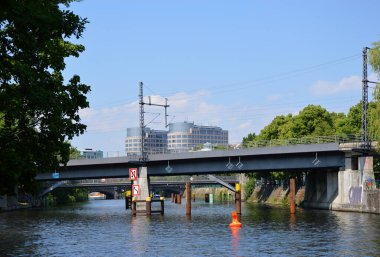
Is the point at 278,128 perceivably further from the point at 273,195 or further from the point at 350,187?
the point at 350,187

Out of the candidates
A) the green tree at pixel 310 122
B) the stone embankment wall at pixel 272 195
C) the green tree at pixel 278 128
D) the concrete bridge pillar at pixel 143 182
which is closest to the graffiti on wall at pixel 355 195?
the stone embankment wall at pixel 272 195

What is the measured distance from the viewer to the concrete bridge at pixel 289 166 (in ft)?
267

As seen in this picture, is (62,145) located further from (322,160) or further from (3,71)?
(322,160)

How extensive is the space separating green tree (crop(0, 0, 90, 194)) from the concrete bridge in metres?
51.3

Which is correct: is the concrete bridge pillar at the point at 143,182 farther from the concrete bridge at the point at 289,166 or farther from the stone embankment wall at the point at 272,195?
the stone embankment wall at the point at 272,195

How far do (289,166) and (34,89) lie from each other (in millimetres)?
61055

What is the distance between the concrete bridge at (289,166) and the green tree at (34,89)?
168 ft

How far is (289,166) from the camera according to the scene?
86625 millimetres

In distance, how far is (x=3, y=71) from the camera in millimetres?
28109

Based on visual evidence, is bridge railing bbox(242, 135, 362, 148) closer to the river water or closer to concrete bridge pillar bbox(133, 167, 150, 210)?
concrete bridge pillar bbox(133, 167, 150, 210)

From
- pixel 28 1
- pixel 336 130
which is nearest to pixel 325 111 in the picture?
pixel 336 130

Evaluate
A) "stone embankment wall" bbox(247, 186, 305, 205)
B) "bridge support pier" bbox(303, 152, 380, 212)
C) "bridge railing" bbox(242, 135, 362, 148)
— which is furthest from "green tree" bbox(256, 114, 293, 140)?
"bridge support pier" bbox(303, 152, 380, 212)

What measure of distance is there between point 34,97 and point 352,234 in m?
29.7

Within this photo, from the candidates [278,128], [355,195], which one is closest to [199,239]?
[355,195]
